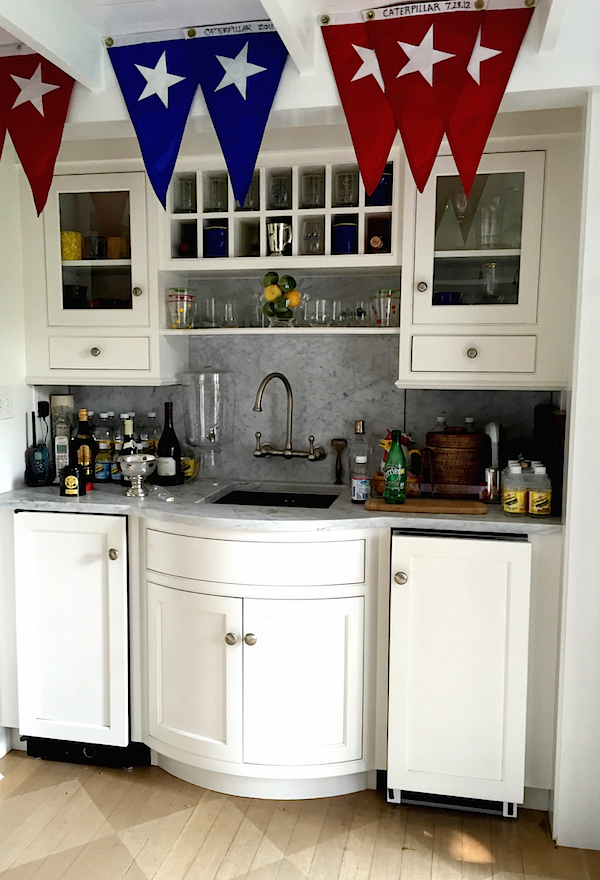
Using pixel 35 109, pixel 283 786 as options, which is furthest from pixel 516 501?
pixel 35 109

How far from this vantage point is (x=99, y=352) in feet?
8.61

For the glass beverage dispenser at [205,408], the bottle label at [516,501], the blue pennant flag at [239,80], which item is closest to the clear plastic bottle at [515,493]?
the bottle label at [516,501]

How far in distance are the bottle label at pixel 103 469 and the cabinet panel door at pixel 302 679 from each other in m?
0.84

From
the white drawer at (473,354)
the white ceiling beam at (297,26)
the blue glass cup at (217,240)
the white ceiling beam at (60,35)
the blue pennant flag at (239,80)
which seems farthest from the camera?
the blue glass cup at (217,240)

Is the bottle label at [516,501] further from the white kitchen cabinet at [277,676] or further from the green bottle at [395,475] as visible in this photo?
the white kitchen cabinet at [277,676]

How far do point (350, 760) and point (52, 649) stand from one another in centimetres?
103

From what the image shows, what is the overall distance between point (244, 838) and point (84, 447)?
1400 mm

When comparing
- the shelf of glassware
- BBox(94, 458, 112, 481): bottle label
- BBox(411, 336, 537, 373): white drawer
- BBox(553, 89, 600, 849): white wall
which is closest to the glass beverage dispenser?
BBox(94, 458, 112, 481): bottle label

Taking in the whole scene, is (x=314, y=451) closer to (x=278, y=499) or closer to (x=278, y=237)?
(x=278, y=499)

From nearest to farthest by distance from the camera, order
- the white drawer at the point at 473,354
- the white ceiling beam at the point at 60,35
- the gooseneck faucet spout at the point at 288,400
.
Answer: the white ceiling beam at the point at 60,35 < the white drawer at the point at 473,354 < the gooseneck faucet spout at the point at 288,400

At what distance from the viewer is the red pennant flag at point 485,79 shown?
1911 millimetres

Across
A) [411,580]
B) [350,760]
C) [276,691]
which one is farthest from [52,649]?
[411,580]

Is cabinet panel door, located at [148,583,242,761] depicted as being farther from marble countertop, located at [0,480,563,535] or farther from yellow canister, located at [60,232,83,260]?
yellow canister, located at [60,232,83,260]

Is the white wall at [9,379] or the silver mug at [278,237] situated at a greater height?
the silver mug at [278,237]
